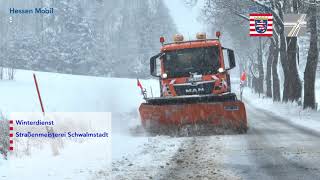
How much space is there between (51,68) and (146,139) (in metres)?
52.8

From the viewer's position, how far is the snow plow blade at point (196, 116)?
1350 centimetres

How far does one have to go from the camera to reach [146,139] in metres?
12.6

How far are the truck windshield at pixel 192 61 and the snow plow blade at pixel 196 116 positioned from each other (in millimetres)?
1347

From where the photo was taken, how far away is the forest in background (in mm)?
58375

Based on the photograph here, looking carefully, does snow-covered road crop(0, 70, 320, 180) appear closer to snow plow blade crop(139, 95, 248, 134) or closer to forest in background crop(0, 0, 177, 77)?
snow plow blade crop(139, 95, 248, 134)

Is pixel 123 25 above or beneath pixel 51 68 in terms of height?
above

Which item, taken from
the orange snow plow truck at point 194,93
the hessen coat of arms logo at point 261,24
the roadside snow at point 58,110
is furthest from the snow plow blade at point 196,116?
the hessen coat of arms logo at point 261,24

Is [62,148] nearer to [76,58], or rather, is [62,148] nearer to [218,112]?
[218,112]

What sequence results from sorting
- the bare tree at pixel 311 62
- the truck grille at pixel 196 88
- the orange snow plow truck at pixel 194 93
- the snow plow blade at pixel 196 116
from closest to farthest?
the snow plow blade at pixel 196 116 → the orange snow plow truck at pixel 194 93 → the truck grille at pixel 196 88 → the bare tree at pixel 311 62

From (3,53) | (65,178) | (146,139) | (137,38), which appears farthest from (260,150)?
(137,38)

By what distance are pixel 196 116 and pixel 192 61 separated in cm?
199

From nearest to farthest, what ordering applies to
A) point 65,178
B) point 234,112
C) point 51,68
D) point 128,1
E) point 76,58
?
point 65,178 < point 234,112 < point 51,68 < point 76,58 < point 128,1

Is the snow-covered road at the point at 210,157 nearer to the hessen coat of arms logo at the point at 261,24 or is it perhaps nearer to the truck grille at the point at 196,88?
the truck grille at the point at 196,88

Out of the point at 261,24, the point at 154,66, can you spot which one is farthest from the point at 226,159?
the point at 261,24
